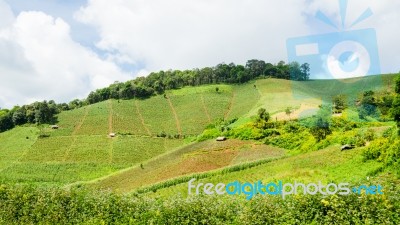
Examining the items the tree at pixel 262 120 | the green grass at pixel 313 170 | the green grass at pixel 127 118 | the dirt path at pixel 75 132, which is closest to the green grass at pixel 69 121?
the dirt path at pixel 75 132

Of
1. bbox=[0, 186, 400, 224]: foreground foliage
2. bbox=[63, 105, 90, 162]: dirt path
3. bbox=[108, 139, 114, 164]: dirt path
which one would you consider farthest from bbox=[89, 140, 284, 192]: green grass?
bbox=[0, 186, 400, 224]: foreground foliage

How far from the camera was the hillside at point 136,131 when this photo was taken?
66.2m

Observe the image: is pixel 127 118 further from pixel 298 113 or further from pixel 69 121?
pixel 298 113

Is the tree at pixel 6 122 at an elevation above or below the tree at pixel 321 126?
above

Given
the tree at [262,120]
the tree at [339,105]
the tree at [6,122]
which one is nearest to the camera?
the tree at [262,120]

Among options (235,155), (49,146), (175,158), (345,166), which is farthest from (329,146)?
(49,146)

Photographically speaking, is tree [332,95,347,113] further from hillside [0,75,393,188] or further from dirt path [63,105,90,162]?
dirt path [63,105,90,162]

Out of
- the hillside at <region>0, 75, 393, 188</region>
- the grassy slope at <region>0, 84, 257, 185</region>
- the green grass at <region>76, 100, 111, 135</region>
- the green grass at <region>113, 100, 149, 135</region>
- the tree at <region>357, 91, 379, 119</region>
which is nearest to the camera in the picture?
the tree at <region>357, 91, 379, 119</region>

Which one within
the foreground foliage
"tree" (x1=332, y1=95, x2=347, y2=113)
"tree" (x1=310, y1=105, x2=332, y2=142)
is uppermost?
the foreground foliage

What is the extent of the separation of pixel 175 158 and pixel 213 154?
648 centimetres

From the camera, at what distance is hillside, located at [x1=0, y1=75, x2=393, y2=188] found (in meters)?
66.2

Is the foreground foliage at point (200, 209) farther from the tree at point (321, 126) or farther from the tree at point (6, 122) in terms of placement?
the tree at point (6, 122)

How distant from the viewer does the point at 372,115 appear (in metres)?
67.6

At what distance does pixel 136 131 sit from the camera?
9156cm
